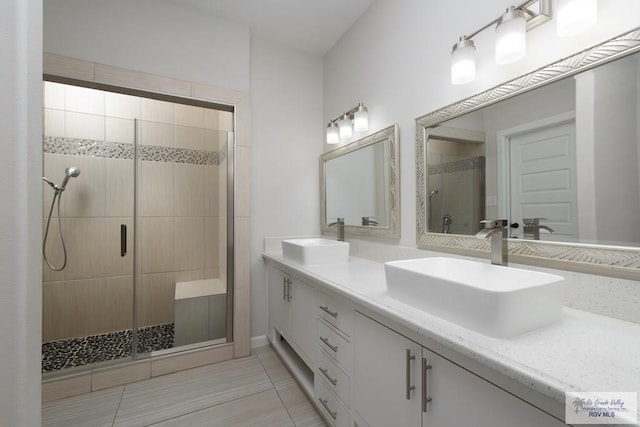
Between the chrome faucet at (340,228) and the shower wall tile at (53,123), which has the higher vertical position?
the shower wall tile at (53,123)

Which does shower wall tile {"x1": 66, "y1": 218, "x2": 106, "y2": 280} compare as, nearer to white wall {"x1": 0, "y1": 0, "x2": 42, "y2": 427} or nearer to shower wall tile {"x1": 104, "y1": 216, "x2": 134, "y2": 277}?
shower wall tile {"x1": 104, "y1": 216, "x2": 134, "y2": 277}

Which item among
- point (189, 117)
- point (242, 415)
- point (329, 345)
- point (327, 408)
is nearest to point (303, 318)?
point (329, 345)

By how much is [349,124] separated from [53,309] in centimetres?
283

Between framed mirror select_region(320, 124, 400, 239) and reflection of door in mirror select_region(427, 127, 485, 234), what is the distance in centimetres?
28

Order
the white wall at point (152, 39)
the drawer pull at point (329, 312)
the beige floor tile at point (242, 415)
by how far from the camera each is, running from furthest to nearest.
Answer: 1. the white wall at point (152, 39)
2. the beige floor tile at point (242, 415)
3. the drawer pull at point (329, 312)

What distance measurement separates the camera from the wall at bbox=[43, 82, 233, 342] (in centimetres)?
211

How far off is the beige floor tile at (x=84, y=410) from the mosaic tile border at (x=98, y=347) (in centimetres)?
24

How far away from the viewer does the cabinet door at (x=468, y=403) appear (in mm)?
629

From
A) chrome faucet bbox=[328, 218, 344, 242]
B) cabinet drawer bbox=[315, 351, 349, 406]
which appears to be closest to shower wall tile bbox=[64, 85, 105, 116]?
chrome faucet bbox=[328, 218, 344, 242]

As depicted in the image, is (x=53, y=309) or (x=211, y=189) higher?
(x=211, y=189)

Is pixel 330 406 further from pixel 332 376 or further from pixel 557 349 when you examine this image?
pixel 557 349

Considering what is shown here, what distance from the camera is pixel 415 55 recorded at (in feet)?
5.41

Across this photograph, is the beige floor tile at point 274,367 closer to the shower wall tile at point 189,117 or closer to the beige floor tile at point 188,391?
the beige floor tile at point 188,391

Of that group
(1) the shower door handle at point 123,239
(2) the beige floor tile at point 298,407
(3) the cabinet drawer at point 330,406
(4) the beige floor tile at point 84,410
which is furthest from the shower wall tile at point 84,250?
(3) the cabinet drawer at point 330,406
